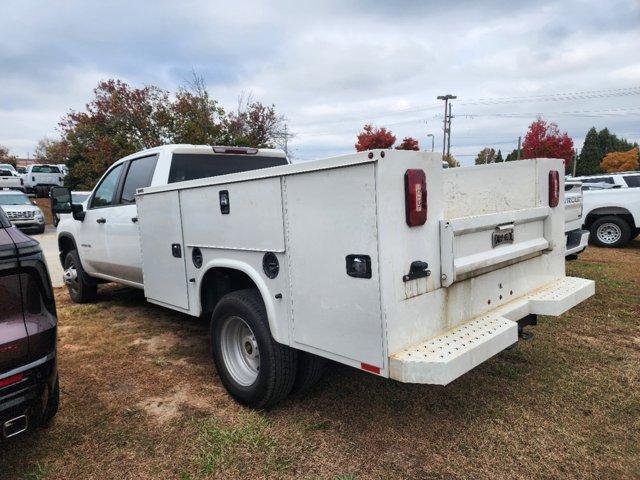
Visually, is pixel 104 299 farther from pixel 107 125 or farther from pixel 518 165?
pixel 107 125

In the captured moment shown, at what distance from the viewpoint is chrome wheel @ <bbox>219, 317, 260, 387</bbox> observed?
335 cm

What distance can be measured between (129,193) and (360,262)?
11.9ft

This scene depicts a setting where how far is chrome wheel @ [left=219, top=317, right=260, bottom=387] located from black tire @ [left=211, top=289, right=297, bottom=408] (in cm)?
2

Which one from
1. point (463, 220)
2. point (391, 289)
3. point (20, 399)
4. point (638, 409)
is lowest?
point (638, 409)

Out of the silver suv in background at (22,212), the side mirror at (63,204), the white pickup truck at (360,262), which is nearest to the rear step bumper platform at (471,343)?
the white pickup truck at (360,262)

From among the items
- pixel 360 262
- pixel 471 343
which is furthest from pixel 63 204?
pixel 471 343

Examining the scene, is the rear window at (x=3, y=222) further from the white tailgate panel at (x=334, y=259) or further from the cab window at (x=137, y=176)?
the cab window at (x=137, y=176)

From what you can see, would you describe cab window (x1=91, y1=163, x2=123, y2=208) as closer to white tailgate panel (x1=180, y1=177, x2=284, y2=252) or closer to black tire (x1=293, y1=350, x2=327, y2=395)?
white tailgate panel (x1=180, y1=177, x2=284, y2=252)

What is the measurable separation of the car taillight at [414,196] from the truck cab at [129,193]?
2.82 metres

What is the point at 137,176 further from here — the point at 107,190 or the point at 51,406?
the point at 51,406

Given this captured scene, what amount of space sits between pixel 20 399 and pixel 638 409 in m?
3.79

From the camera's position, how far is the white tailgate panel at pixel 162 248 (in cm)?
388

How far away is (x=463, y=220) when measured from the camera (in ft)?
8.85

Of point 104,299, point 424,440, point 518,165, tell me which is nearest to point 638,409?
point 424,440
